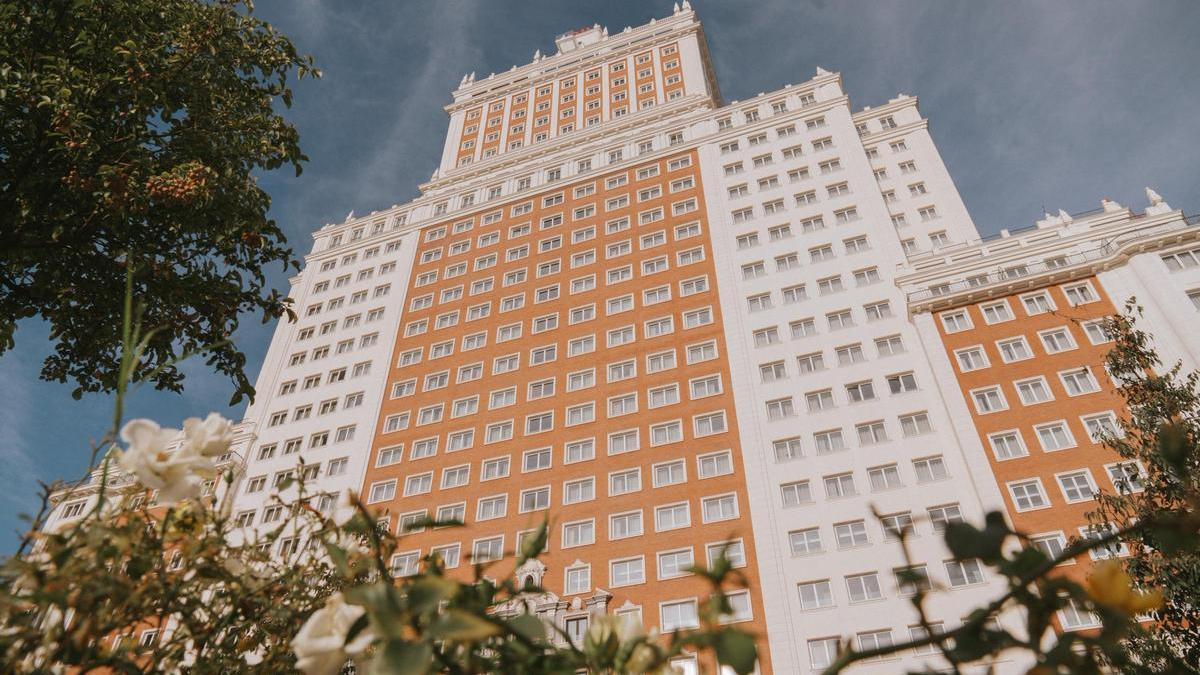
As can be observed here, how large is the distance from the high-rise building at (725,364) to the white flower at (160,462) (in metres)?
18.8

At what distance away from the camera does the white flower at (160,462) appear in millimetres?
1755

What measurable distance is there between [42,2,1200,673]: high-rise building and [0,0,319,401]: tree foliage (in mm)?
14479

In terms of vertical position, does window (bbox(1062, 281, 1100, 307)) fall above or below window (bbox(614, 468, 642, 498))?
above

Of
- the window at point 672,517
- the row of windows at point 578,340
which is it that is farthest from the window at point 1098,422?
the row of windows at point 578,340

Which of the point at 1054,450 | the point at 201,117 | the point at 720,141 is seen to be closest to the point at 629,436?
the point at 1054,450

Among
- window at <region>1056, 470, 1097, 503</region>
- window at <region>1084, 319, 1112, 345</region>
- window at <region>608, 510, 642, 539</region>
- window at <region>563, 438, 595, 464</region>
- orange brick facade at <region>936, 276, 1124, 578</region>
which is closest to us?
window at <region>1056, 470, 1097, 503</region>

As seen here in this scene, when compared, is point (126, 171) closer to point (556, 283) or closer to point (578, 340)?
point (578, 340)

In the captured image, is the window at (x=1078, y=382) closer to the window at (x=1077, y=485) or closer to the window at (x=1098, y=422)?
the window at (x=1098, y=422)

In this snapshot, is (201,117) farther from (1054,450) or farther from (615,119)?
(615,119)

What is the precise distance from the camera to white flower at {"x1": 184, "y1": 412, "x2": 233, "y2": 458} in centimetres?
195

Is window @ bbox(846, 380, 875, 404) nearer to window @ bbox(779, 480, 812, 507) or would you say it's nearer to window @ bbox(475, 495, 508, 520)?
window @ bbox(779, 480, 812, 507)

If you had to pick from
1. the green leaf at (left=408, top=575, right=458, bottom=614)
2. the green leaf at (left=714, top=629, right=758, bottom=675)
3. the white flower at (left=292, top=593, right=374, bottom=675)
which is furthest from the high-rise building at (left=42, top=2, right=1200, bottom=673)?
the green leaf at (left=408, top=575, right=458, bottom=614)

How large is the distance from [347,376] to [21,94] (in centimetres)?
4599

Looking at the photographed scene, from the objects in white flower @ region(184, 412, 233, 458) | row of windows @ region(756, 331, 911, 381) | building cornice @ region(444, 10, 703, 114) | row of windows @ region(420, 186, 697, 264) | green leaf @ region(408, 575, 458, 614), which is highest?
building cornice @ region(444, 10, 703, 114)
